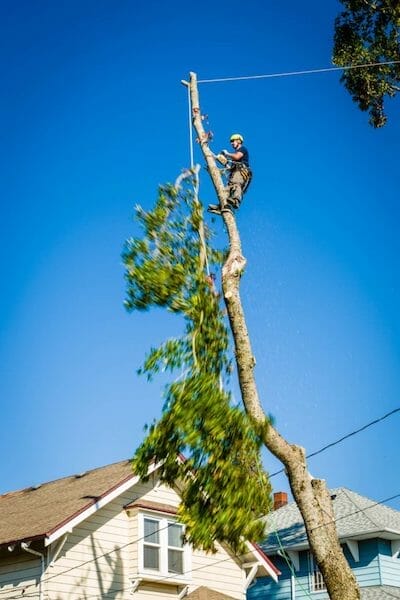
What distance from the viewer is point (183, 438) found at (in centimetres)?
1280

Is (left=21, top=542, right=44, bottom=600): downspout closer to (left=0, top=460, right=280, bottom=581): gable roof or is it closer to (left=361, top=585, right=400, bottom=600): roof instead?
(left=0, top=460, right=280, bottom=581): gable roof

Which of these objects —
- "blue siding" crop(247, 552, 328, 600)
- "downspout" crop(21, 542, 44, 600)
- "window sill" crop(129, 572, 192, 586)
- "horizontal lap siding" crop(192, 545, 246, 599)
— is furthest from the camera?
"blue siding" crop(247, 552, 328, 600)

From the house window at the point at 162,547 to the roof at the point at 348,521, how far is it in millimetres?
5792

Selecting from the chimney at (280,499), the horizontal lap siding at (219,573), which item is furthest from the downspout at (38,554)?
the chimney at (280,499)

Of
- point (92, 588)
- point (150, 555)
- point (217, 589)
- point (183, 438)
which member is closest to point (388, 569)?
point (217, 589)

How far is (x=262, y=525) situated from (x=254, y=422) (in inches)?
57.7

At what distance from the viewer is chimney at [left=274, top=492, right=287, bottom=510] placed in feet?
121

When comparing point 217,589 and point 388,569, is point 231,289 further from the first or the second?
point 388,569

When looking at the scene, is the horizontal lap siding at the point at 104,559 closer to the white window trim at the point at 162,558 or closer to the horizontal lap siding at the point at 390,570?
the white window trim at the point at 162,558

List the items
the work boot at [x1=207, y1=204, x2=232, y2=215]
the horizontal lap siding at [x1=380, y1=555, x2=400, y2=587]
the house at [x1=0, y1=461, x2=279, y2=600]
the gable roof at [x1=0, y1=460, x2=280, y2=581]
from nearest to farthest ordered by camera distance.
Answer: the work boot at [x1=207, y1=204, x2=232, y2=215] → the gable roof at [x1=0, y1=460, x2=280, y2=581] → the house at [x1=0, y1=461, x2=279, y2=600] → the horizontal lap siding at [x1=380, y1=555, x2=400, y2=587]

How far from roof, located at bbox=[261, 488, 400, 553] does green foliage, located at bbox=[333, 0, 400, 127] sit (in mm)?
13049

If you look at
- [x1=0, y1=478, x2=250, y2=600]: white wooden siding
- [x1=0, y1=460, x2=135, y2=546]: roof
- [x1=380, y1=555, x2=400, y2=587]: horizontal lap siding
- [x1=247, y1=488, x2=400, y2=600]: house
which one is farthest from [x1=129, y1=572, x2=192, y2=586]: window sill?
[x1=380, y1=555, x2=400, y2=587]: horizontal lap siding

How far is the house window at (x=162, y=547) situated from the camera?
22.4m

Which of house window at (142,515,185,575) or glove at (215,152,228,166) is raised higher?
glove at (215,152,228,166)
